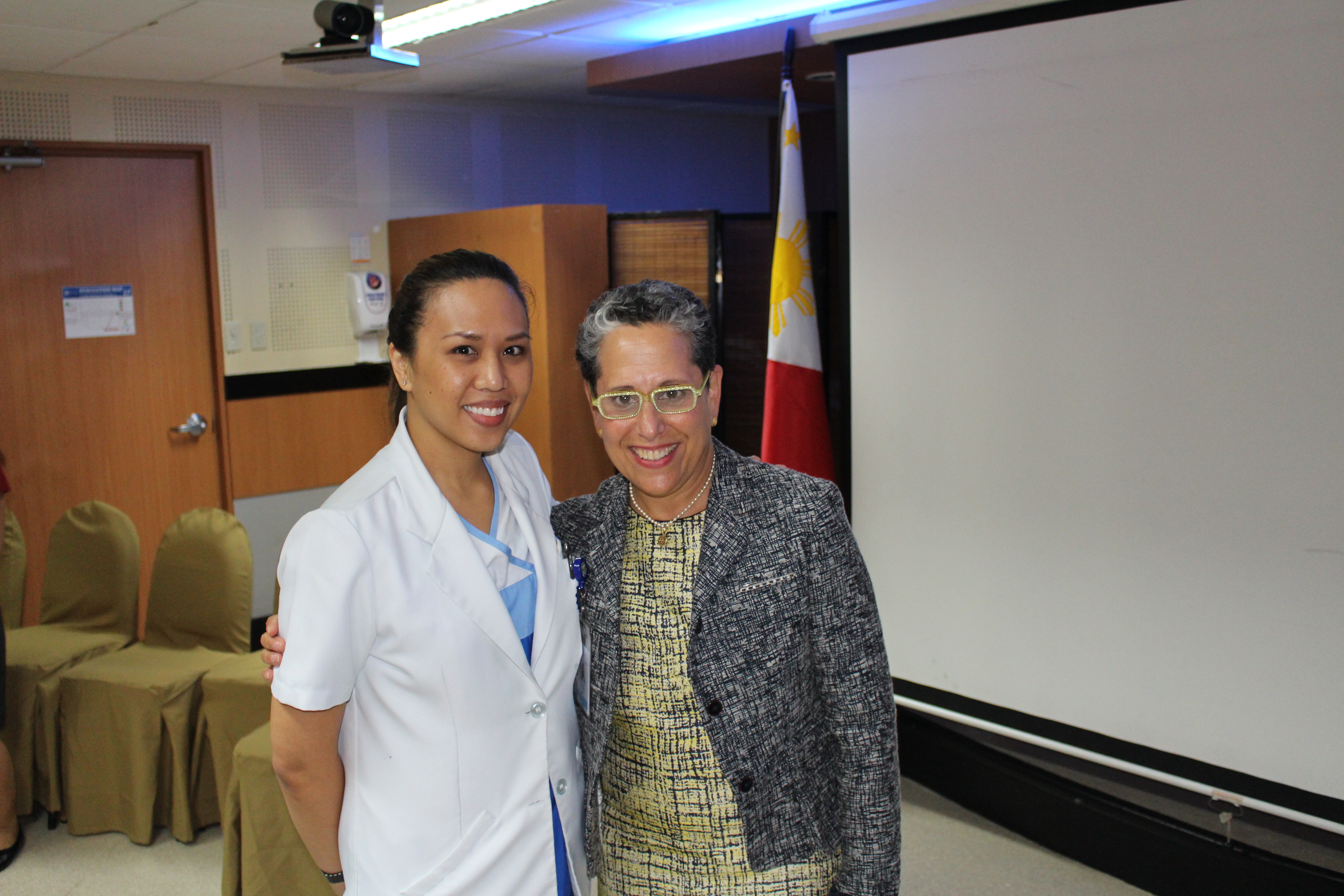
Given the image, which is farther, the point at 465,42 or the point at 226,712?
Result: the point at 465,42

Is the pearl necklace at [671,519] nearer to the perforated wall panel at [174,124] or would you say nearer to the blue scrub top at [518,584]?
the blue scrub top at [518,584]

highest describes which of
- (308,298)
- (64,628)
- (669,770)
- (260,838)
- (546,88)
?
(546,88)

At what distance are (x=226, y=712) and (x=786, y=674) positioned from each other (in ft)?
8.18


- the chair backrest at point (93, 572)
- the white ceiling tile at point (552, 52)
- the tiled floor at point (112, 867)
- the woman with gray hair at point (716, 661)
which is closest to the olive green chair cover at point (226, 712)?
the tiled floor at point (112, 867)

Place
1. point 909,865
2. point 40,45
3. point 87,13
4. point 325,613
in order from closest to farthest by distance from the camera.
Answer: point 325,613 → point 909,865 → point 87,13 → point 40,45

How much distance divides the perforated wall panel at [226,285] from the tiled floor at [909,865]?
2.63 m

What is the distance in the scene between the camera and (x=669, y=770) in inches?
61.2

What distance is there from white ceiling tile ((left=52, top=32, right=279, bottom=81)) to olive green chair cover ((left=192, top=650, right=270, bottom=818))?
2389mm

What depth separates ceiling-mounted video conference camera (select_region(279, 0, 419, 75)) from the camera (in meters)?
3.27

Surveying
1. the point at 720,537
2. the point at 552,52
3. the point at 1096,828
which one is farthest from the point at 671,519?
the point at 552,52

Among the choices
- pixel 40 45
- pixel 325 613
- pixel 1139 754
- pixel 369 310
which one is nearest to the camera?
pixel 325 613

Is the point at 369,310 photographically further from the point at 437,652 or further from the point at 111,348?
the point at 437,652

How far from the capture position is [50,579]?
4.08 meters

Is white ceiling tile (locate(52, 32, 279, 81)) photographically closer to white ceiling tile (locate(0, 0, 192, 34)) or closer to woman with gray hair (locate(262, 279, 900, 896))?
white ceiling tile (locate(0, 0, 192, 34))
